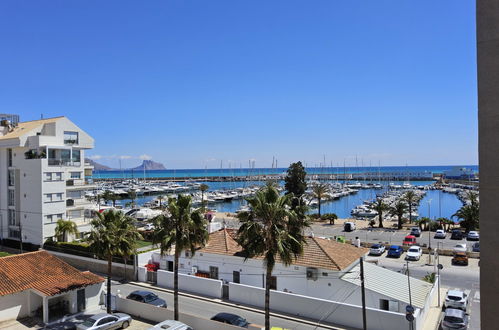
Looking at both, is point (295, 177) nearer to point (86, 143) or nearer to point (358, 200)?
point (86, 143)

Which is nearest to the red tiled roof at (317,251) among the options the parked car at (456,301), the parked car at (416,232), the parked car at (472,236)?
the parked car at (456,301)

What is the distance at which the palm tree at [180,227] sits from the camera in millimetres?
24125

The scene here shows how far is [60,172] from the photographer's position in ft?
165

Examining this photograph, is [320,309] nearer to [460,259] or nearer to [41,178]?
[460,259]

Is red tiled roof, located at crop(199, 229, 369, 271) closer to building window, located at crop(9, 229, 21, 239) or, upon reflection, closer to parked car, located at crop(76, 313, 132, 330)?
parked car, located at crop(76, 313, 132, 330)

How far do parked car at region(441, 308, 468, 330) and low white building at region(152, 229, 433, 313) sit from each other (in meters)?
1.57

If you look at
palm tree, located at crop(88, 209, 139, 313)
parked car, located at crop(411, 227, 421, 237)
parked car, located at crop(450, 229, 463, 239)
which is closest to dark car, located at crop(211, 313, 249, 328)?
palm tree, located at crop(88, 209, 139, 313)

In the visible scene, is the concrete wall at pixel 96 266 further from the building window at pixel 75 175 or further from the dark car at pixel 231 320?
the dark car at pixel 231 320

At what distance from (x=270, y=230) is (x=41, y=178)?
39352mm

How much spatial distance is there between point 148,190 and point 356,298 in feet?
472

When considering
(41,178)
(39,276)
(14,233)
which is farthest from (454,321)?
(14,233)

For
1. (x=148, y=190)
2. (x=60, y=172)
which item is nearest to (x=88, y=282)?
(x=60, y=172)

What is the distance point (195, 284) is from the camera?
33000 mm

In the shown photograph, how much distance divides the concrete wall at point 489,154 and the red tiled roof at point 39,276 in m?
25.7
